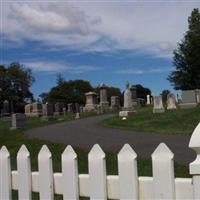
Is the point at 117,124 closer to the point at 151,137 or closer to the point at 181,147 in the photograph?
the point at 151,137

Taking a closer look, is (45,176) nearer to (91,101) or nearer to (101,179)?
(101,179)

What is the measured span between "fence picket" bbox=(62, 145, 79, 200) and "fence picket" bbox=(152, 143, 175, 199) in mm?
848

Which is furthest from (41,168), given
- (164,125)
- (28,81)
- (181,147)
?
(28,81)

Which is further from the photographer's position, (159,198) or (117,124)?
(117,124)

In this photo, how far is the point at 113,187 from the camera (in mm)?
4344

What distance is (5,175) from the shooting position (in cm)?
524

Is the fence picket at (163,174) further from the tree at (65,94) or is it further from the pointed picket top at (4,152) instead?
the tree at (65,94)

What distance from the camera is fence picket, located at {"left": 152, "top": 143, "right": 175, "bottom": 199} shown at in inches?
156

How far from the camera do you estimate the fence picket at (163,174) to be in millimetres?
3963

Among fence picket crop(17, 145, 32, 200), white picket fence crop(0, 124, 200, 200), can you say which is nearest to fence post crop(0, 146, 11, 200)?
white picket fence crop(0, 124, 200, 200)

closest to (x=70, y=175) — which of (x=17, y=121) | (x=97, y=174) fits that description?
(x=97, y=174)

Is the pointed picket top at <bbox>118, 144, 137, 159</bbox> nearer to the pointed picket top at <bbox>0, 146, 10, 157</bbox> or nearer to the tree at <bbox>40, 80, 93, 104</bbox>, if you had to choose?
the pointed picket top at <bbox>0, 146, 10, 157</bbox>

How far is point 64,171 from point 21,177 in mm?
628

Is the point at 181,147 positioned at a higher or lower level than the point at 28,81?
lower
